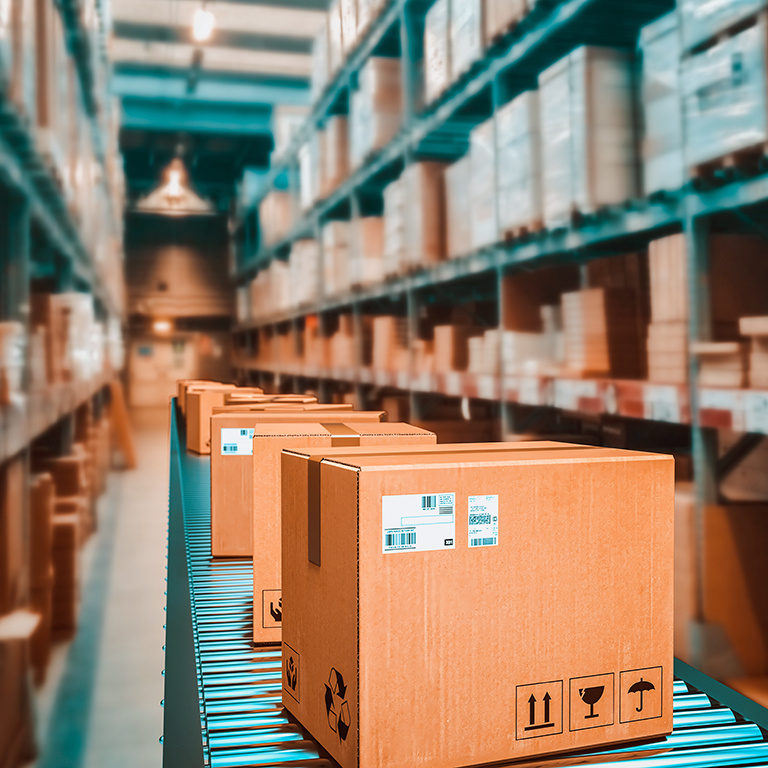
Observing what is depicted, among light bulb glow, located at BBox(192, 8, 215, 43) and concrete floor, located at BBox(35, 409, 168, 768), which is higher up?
light bulb glow, located at BBox(192, 8, 215, 43)

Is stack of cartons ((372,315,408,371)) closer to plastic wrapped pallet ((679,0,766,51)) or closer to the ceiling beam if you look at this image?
plastic wrapped pallet ((679,0,766,51))

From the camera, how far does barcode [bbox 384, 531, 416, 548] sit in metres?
0.83

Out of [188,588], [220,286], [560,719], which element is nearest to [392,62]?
[188,588]

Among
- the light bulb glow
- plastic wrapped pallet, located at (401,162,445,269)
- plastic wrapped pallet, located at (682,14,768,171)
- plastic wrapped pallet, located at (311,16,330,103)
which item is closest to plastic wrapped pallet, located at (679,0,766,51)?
plastic wrapped pallet, located at (682,14,768,171)

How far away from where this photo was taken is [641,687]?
3.03ft

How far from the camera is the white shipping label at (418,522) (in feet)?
2.73

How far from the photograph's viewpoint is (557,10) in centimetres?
266

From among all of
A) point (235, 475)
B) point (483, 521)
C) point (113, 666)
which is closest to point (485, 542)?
point (483, 521)

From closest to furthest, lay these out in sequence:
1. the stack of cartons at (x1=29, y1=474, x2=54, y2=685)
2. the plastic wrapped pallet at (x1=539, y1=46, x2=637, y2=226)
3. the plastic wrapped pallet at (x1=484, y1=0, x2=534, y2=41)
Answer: the plastic wrapped pallet at (x1=539, y1=46, x2=637, y2=226) → the plastic wrapped pallet at (x1=484, y1=0, x2=534, y2=41) → the stack of cartons at (x1=29, y1=474, x2=54, y2=685)

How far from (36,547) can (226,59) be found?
780 cm

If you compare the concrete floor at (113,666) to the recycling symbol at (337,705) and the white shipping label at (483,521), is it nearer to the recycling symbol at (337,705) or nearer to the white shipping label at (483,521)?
the recycling symbol at (337,705)

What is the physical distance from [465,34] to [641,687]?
123 inches

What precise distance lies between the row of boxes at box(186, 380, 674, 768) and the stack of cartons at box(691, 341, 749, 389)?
1161 millimetres

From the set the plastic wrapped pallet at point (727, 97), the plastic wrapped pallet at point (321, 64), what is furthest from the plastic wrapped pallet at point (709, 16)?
the plastic wrapped pallet at point (321, 64)
